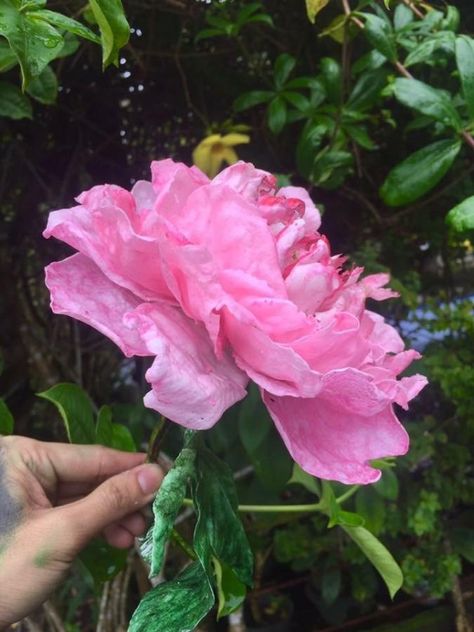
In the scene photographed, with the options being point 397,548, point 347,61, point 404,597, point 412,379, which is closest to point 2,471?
point 412,379

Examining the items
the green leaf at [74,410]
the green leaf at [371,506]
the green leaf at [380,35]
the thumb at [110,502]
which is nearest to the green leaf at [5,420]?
the green leaf at [74,410]

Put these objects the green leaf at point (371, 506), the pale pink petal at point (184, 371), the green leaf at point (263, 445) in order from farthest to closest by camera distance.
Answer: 1. the green leaf at point (371, 506)
2. the green leaf at point (263, 445)
3. the pale pink petal at point (184, 371)

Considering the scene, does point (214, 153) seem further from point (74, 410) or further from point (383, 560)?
point (383, 560)

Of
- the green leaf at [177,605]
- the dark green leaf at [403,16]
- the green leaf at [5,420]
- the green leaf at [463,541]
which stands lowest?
the green leaf at [463,541]

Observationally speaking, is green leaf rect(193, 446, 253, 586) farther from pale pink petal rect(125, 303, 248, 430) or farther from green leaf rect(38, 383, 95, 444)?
green leaf rect(38, 383, 95, 444)

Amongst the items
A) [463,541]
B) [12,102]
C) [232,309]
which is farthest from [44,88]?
[463,541]

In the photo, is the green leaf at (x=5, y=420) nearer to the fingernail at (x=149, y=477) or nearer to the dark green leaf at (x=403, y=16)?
the fingernail at (x=149, y=477)

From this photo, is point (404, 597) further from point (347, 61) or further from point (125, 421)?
point (347, 61)
